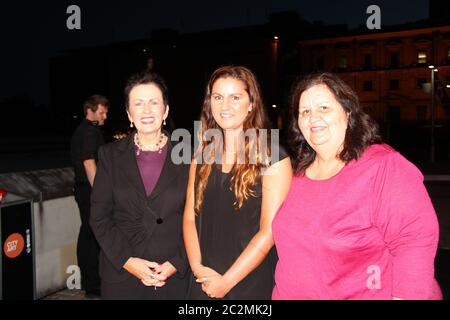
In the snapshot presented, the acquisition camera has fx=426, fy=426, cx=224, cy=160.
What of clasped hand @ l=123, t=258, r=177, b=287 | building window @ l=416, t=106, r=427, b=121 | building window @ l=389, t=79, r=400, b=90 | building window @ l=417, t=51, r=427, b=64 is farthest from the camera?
building window @ l=389, t=79, r=400, b=90

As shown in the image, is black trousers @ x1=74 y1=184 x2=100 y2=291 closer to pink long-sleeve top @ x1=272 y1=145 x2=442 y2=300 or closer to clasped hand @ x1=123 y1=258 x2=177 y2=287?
clasped hand @ x1=123 y1=258 x2=177 y2=287

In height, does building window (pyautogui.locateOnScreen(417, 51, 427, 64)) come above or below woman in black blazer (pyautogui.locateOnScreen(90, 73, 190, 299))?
above

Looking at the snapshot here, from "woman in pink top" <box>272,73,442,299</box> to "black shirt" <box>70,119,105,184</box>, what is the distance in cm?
329

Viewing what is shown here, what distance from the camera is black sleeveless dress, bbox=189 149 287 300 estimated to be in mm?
2629

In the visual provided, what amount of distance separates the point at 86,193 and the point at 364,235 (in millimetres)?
3719

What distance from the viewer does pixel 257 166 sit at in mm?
2670

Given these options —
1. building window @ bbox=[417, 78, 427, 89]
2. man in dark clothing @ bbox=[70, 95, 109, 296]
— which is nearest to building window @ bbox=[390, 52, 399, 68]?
building window @ bbox=[417, 78, 427, 89]

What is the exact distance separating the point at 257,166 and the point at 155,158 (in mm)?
820

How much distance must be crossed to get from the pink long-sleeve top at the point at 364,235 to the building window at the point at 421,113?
50.4 meters
